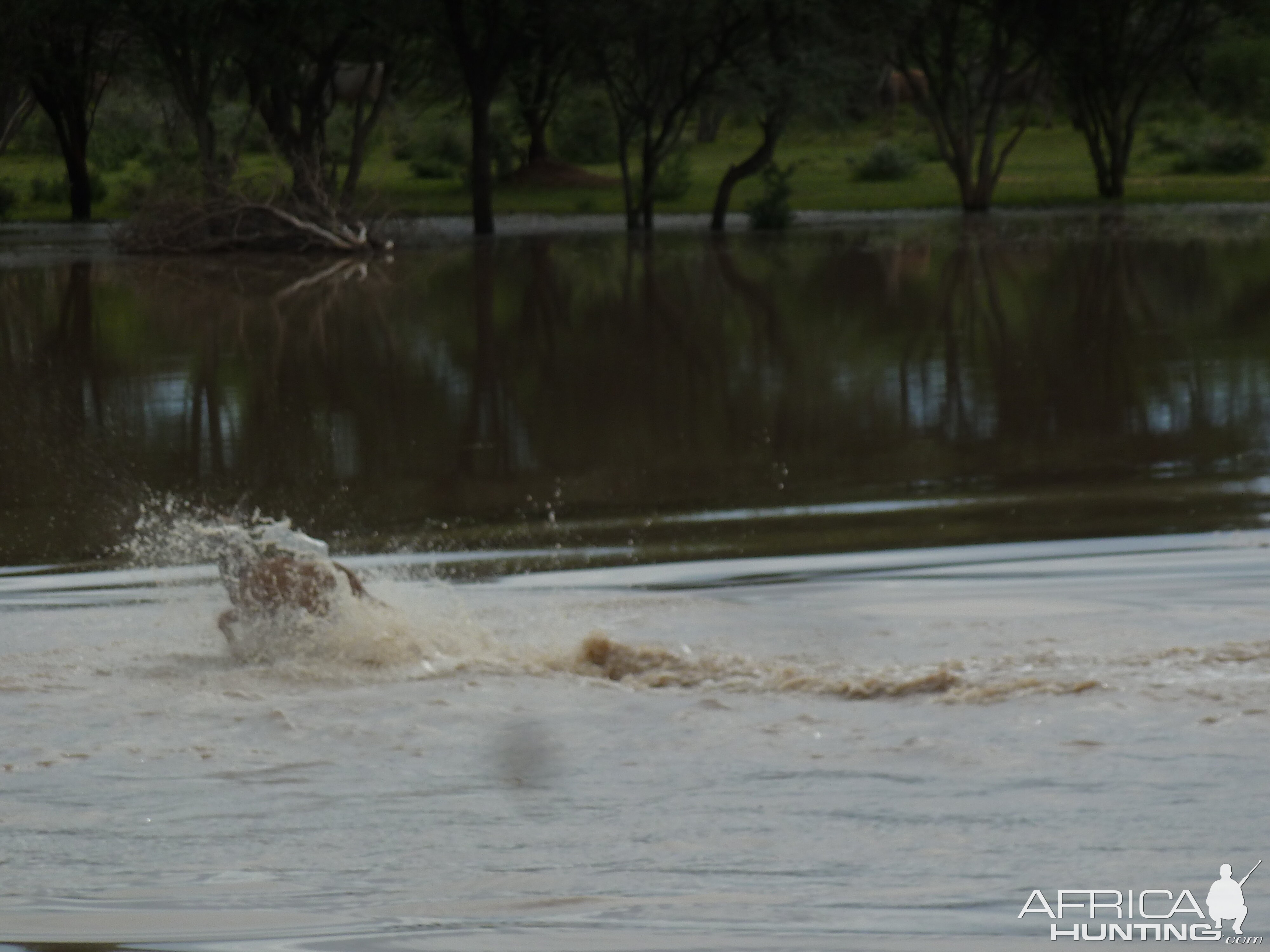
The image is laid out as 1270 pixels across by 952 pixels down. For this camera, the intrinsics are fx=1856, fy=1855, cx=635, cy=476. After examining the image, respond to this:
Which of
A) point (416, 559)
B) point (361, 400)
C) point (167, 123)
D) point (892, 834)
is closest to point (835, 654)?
point (892, 834)

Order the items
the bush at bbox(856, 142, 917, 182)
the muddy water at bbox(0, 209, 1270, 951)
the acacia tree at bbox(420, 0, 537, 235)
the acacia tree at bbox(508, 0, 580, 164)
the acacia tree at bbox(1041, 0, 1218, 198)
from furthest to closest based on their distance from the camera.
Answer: the bush at bbox(856, 142, 917, 182)
the acacia tree at bbox(1041, 0, 1218, 198)
the acacia tree at bbox(420, 0, 537, 235)
the acacia tree at bbox(508, 0, 580, 164)
the muddy water at bbox(0, 209, 1270, 951)

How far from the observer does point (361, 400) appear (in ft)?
45.9

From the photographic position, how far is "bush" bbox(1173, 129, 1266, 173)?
50938 mm

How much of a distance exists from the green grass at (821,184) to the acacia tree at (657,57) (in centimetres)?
471

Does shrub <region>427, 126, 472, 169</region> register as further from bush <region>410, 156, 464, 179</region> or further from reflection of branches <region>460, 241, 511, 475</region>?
reflection of branches <region>460, 241, 511, 475</region>

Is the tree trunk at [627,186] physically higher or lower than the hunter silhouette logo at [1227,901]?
higher

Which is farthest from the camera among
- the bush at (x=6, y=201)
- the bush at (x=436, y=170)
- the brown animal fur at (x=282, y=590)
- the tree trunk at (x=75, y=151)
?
the bush at (x=436, y=170)

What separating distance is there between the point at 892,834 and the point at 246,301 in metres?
18.8

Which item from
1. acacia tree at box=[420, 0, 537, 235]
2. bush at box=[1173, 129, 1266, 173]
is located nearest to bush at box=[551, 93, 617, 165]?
bush at box=[1173, 129, 1266, 173]

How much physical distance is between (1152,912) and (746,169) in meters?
33.2

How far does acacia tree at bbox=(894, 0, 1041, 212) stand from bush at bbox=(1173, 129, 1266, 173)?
1114 cm

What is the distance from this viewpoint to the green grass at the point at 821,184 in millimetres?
43844

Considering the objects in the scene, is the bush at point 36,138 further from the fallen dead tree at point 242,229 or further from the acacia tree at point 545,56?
the fallen dead tree at point 242,229

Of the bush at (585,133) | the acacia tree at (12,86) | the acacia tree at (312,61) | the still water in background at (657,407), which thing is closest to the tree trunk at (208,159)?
the acacia tree at (312,61)
